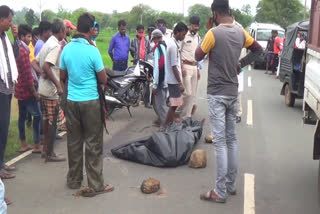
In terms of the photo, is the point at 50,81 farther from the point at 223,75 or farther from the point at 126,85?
the point at 126,85

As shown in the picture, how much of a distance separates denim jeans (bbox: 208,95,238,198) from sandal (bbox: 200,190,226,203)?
0.03 meters

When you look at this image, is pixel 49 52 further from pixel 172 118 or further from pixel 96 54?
pixel 172 118

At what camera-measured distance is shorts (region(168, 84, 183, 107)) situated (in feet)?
24.0

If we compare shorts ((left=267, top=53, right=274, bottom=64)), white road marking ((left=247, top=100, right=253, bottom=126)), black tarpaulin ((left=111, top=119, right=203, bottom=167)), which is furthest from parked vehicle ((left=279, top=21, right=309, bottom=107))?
shorts ((left=267, top=53, right=274, bottom=64))

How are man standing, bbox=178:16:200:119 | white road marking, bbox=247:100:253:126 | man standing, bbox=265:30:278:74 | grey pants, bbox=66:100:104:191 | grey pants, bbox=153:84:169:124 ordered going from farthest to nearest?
man standing, bbox=265:30:278:74 < white road marking, bbox=247:100:253:126 < man standing, bbox=178:16:200:119 < grey pants, bbox=153:84:169:124 < grey pants, bbox=66:100:104:191

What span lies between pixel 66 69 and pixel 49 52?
36.1 inches

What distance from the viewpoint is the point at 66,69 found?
4.71 m

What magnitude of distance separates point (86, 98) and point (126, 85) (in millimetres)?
4161

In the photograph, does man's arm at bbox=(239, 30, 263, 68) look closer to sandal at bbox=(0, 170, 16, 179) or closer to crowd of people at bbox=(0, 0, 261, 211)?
crowd of people at bbox=(0, 0, 261, 211)

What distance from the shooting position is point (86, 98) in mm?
4613

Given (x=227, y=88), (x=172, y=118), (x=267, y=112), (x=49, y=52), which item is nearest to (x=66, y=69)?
(x=49, y=52)

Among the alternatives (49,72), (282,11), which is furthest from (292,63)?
(282,11)

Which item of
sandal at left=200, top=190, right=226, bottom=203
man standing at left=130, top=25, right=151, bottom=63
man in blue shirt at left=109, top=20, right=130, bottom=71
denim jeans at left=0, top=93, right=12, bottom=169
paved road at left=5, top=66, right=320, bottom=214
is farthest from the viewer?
man standing at left=130, top=25, right=151, bottom=63

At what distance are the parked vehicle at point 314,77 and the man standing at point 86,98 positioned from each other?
2.22 m
